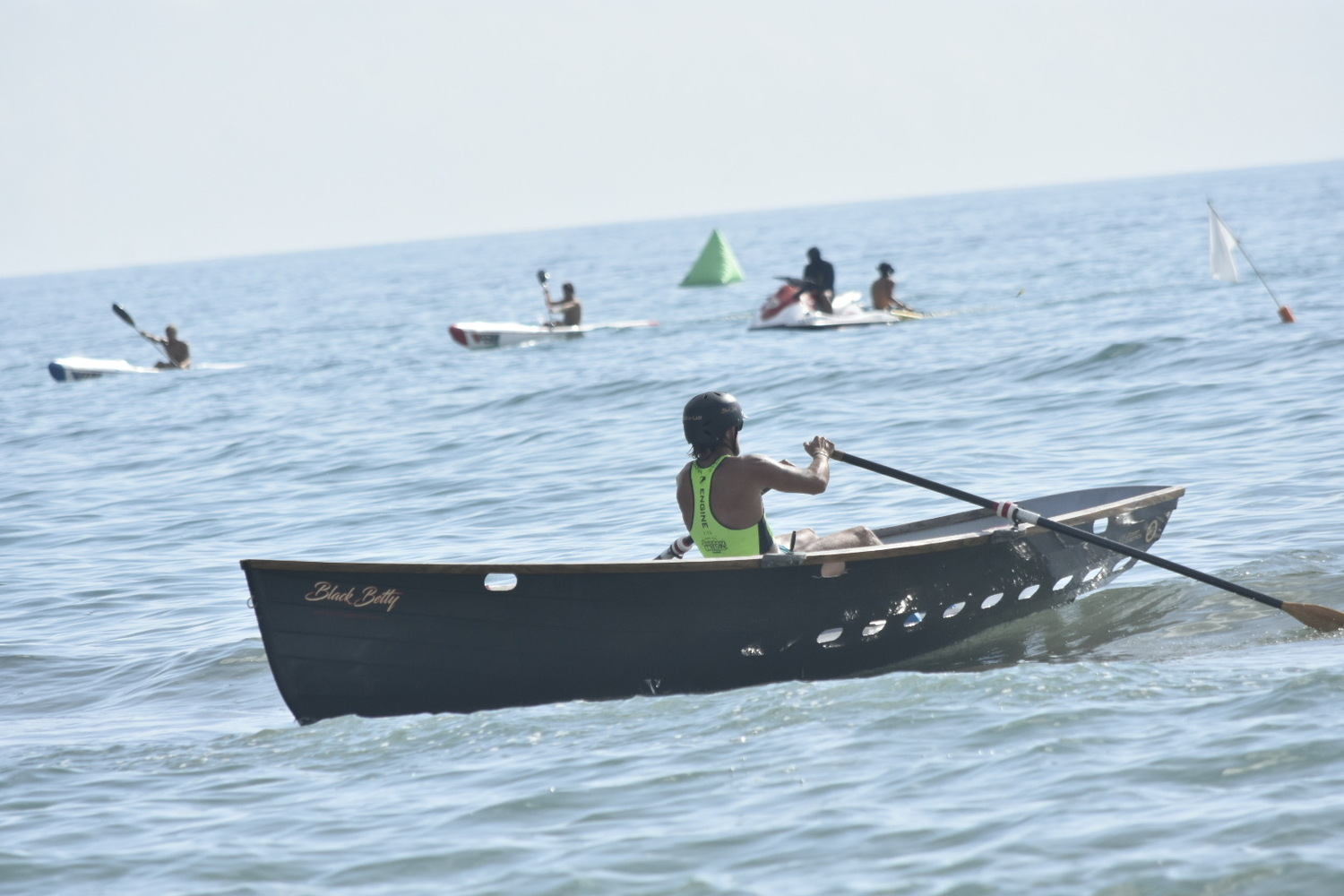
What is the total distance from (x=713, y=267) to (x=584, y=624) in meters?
41.5

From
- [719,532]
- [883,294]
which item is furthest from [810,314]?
[719,532]

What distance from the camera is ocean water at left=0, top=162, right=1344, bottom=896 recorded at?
204 inches

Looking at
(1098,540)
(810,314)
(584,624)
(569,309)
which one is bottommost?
(1098,540)

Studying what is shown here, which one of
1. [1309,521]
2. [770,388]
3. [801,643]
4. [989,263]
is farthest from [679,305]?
[801,643]

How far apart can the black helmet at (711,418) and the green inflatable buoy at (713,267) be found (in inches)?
1597

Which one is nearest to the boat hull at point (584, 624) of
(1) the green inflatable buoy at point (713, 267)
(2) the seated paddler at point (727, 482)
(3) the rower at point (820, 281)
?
(2) the seated paddler at point (727, 482)

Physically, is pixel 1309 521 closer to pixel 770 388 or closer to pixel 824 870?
pixel 824 870

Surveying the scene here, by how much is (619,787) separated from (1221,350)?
1549 cm

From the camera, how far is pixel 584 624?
6.60 meters

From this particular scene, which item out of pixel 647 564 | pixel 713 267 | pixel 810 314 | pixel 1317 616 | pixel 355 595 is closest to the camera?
pixel 355 595

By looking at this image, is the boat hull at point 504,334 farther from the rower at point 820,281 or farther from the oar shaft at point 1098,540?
the oar shaft at point 1098,540

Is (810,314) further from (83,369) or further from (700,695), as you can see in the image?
(700,695)

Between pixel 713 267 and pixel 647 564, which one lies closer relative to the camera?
pixel 647 564

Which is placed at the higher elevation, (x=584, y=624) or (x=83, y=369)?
(x=83, y=369)
